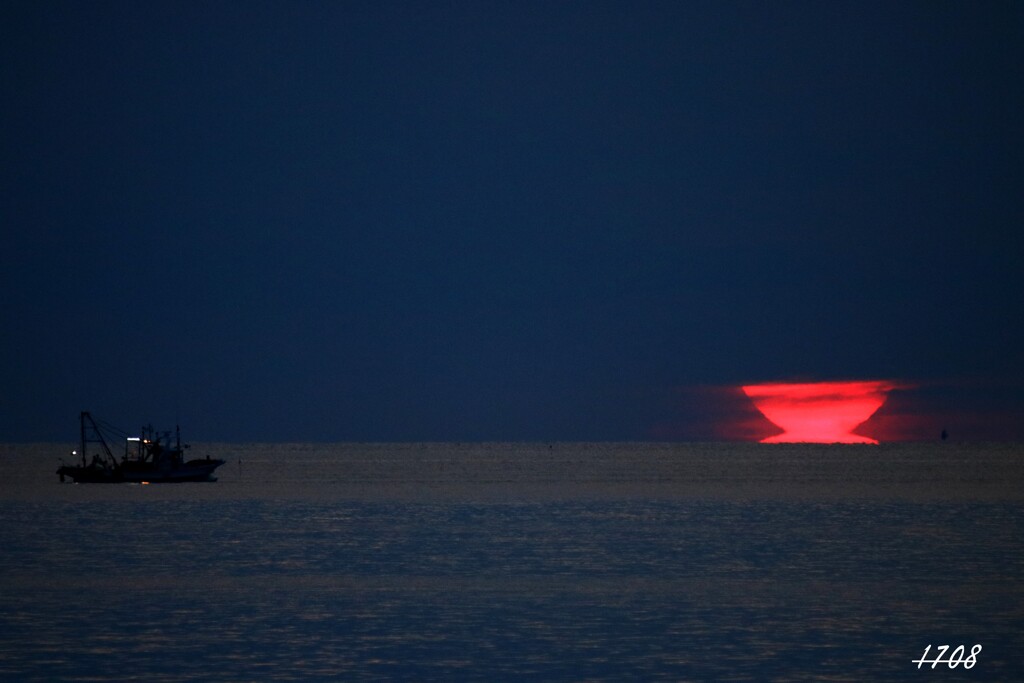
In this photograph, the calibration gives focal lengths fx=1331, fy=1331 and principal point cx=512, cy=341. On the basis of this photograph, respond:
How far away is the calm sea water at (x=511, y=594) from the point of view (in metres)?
35.6

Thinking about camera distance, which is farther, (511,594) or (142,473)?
(142,473)

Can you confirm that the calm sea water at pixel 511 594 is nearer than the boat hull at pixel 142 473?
Yes

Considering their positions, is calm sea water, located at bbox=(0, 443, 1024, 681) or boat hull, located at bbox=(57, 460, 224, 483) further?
boat hull, located at bbox=(57, 460, 224, 483)

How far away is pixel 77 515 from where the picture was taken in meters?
104

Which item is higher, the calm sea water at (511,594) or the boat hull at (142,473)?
the boat hull at (142,473)

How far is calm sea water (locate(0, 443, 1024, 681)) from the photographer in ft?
117

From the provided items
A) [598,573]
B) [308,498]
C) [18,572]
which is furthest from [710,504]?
[18,572]

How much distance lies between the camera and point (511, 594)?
50.2 meters

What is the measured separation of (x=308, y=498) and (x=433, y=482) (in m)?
48.2

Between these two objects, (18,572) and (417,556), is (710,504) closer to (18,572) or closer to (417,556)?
(417,556)

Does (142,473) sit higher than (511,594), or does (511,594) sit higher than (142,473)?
(142,473)

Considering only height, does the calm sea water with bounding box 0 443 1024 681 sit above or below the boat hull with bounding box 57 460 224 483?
below

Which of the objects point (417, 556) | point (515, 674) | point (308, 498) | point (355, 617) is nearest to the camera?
point (515, 674)

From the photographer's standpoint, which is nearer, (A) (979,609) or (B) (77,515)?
(A) (979,609)
